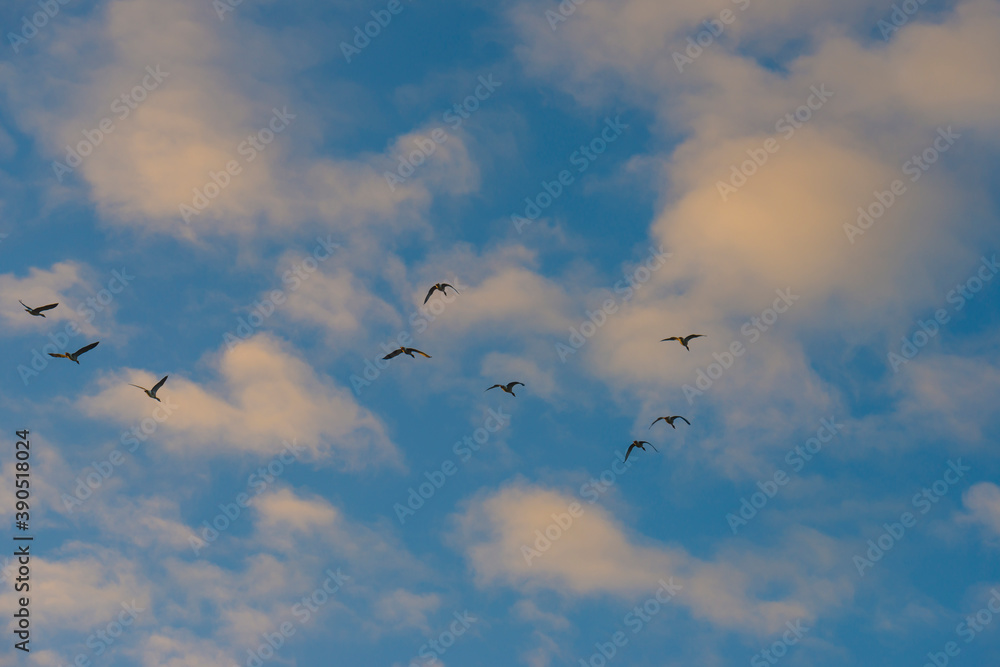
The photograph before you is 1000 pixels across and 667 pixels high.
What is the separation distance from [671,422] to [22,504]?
222 feet

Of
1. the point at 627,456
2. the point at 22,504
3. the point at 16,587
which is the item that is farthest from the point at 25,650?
the point at 627,456

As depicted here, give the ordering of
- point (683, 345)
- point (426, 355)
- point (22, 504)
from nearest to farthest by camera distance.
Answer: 1. point (22, 504)
2. point (426, 355)
3. point (683, 345)

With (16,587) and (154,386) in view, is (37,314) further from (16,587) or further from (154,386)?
(16,587)

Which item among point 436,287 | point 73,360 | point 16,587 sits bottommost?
point 16,587

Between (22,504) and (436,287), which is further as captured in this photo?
(436,287)

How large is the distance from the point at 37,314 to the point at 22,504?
18.8 metres

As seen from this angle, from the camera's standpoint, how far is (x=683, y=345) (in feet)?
328

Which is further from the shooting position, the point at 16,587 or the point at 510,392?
the point at 510,392

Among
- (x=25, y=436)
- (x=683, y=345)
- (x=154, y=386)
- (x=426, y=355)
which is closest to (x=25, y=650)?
(x=25, y=436)

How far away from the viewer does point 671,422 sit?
9488 centimetres

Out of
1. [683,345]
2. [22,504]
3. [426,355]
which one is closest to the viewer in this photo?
[22,504]

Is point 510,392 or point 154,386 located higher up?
point 510,392

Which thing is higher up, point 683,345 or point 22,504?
point 683,345

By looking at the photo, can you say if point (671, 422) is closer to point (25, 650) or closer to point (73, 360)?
point (73, 360)
